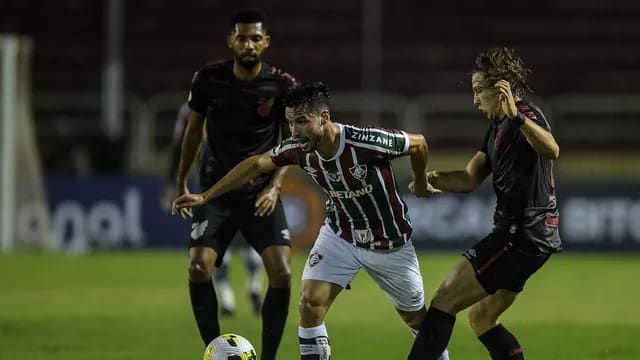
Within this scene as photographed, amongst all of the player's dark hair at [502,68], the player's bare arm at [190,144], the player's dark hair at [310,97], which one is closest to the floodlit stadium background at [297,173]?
the player's bare arm at [190,144]

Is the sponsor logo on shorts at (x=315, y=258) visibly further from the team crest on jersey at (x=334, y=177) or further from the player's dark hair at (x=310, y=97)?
the player's dark hair at (x=310, y=97)

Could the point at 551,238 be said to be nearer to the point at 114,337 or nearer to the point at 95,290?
the point at 114,337

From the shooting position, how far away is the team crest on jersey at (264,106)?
8977mm

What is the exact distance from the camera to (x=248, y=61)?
29.0ft

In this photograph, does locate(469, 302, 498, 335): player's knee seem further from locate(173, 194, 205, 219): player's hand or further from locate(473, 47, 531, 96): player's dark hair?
locate(173, 194, 205, 219): player's hand

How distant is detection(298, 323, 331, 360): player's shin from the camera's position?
7.46 metres

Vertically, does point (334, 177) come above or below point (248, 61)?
below

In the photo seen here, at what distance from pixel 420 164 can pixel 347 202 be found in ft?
1.63

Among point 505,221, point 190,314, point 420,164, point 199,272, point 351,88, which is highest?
point 420,164

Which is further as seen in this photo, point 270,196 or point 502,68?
point 270,196

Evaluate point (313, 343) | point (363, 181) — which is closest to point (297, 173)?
point (363, 181)

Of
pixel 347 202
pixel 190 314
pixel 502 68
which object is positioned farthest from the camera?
pixel 190 314

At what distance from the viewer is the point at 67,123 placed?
21.6m

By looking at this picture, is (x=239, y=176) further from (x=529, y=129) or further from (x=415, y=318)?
(x=529, y=129)
